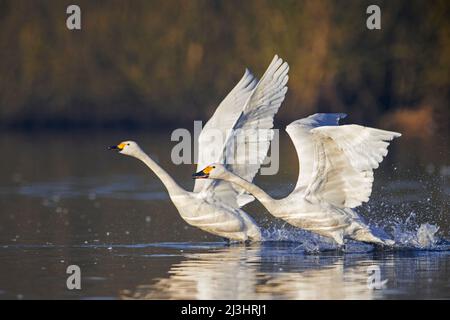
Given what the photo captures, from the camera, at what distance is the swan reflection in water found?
640 inches

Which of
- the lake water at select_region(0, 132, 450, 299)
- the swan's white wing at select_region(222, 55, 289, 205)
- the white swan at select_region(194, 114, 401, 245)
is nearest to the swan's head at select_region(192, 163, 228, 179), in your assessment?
the white swan at select_region(194, 114, 401, 245)

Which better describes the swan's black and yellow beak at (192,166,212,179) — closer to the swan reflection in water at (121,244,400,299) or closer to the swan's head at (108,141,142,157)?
the swan reflection in water at (121,244,400,299)

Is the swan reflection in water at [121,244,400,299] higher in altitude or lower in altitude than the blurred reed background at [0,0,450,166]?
lower

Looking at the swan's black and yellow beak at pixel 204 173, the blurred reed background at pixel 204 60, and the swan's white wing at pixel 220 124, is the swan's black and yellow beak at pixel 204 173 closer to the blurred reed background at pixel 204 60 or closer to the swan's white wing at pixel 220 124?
the swan's white wing at pixel 220 124

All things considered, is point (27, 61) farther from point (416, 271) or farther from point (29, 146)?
point (416, 271)

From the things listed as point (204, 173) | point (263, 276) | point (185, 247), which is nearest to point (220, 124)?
point (204, 173)

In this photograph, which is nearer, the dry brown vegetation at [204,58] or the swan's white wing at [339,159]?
the swan's white wing at [339,159]

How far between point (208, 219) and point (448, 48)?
28920mm

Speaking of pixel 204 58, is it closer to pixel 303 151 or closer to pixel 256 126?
pixel 256 126

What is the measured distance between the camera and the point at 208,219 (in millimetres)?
20766

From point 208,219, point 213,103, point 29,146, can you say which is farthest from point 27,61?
point 208,219

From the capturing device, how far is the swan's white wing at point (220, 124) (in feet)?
72.0

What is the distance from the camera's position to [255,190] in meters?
19.8

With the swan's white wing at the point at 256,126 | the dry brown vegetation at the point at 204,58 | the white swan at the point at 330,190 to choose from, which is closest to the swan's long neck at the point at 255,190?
the white swan at the point at 330,190
